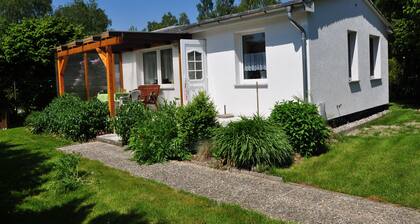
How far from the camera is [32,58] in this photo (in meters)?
16.4

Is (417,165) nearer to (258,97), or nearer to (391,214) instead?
(391,214)

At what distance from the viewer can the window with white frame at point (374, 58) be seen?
14.0 m

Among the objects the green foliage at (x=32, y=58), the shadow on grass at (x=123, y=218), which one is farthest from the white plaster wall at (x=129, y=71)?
the shadow on grass at (x=123, y=218)

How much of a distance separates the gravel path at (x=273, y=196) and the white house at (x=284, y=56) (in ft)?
12.1

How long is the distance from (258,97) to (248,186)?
4.63 metres

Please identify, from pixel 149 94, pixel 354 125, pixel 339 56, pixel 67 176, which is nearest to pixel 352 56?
pixel 339 56

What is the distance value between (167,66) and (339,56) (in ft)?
20.6

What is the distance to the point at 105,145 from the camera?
1038 centimetres

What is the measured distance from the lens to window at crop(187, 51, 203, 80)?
11.6 meters

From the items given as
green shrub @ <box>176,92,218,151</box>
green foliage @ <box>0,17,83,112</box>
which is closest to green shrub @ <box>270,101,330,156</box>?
green shrub @ <box>176,92,218,151</box>

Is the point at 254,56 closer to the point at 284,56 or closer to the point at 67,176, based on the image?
the point at 284,56

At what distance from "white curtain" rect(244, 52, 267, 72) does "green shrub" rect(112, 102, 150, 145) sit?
311cm

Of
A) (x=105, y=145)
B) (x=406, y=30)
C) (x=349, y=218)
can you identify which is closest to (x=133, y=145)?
(x=105, y=145)

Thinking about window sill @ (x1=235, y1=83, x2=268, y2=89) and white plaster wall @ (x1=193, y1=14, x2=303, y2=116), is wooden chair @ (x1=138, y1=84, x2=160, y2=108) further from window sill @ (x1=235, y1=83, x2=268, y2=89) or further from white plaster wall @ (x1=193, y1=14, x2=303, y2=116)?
window sill @ (x1=235, y1=83, x2=268, y2=89)
